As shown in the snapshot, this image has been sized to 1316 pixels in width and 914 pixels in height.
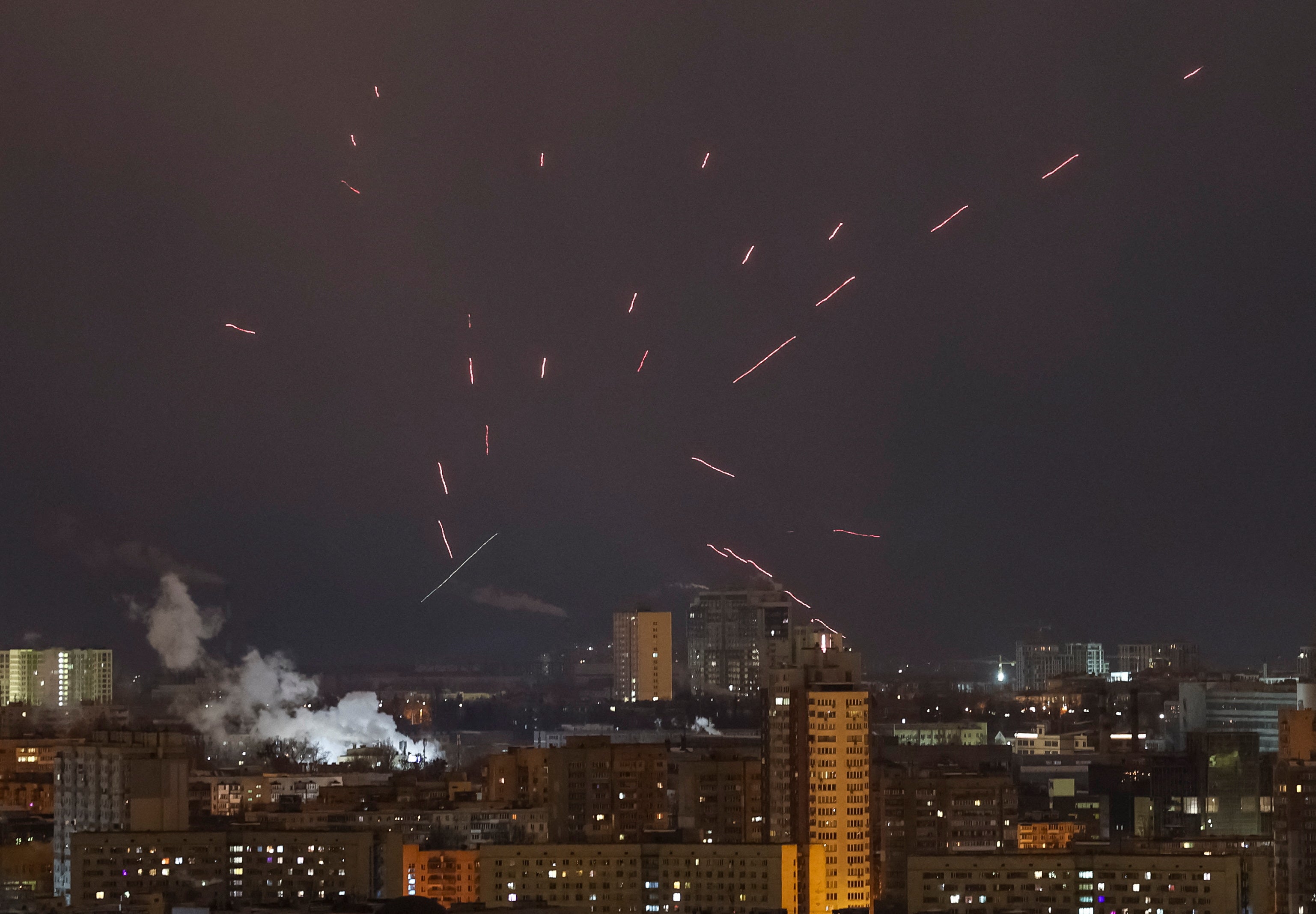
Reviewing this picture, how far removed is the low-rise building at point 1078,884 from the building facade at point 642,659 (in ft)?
77.7

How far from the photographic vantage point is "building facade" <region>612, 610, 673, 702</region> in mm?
42094

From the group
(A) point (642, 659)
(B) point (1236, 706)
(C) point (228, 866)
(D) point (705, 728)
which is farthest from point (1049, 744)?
(C) point (228, 866)

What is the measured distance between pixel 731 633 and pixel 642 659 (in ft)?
6.77

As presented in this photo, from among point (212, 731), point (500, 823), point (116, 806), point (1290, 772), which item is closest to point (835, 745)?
point (1290, 772)

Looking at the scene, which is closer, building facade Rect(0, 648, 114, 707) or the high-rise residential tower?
the high-rise residential tower

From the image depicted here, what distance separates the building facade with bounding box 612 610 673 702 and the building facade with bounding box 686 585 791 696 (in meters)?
0.56

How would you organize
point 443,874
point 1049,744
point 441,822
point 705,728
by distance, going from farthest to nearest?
point 1049,744 → point 705,728 → point 441,822 → point 443,874

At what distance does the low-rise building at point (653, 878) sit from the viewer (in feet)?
58.7

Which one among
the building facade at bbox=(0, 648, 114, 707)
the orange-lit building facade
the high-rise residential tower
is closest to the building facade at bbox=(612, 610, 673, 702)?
the building facade at bbox=(0, 648, 114, 707)

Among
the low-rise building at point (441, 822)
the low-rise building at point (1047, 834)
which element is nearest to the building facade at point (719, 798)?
the low-rise building at point (441, 822)

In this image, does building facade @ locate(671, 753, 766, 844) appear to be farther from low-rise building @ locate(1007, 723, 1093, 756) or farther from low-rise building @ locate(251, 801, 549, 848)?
low-rise building @ locate(1007, 723, 1093, 756)

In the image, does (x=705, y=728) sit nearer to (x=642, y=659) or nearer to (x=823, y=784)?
(x=642, y=659)

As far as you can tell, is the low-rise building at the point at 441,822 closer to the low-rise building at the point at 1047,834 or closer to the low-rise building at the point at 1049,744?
the low-rise building at the point at 1047,834

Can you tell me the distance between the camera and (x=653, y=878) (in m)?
18.2
